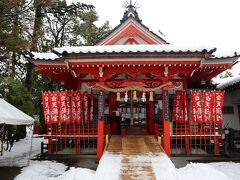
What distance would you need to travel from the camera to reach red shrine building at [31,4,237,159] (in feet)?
33.7

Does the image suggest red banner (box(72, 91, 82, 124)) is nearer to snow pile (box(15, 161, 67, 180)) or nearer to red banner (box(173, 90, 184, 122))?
snow pile (box(15, 161, 67, 180))

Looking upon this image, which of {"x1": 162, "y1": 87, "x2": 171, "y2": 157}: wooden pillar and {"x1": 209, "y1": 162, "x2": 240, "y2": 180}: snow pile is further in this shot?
{"x1": 162, "y1": 87, "x2": 171, "y2": 157}: wooden pillar

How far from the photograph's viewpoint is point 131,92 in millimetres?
12086

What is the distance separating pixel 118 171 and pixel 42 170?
3.48 m

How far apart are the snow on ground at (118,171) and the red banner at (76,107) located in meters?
2.50

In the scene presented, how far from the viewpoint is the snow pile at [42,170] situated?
29.2ft

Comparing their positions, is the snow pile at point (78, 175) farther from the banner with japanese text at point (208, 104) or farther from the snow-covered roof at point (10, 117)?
the banner with japanese text at point (208, 104)

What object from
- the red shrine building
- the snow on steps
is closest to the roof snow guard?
the red shrine building

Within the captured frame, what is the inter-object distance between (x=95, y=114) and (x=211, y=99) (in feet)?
20.2

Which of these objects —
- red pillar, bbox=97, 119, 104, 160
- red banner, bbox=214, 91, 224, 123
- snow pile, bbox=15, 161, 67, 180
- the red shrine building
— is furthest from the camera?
red banner, bbox=214, 91, 224, 123

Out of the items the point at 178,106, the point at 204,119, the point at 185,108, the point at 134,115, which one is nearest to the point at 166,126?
the point at 185,108

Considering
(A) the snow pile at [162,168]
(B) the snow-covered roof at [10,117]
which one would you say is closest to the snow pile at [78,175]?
(A) the snow pile at [162,168]

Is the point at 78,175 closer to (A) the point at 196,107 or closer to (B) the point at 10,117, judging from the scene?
(B) the point at 10,117

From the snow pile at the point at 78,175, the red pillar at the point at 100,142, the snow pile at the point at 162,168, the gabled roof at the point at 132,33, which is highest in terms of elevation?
the gabled roof at the point at 132,33
